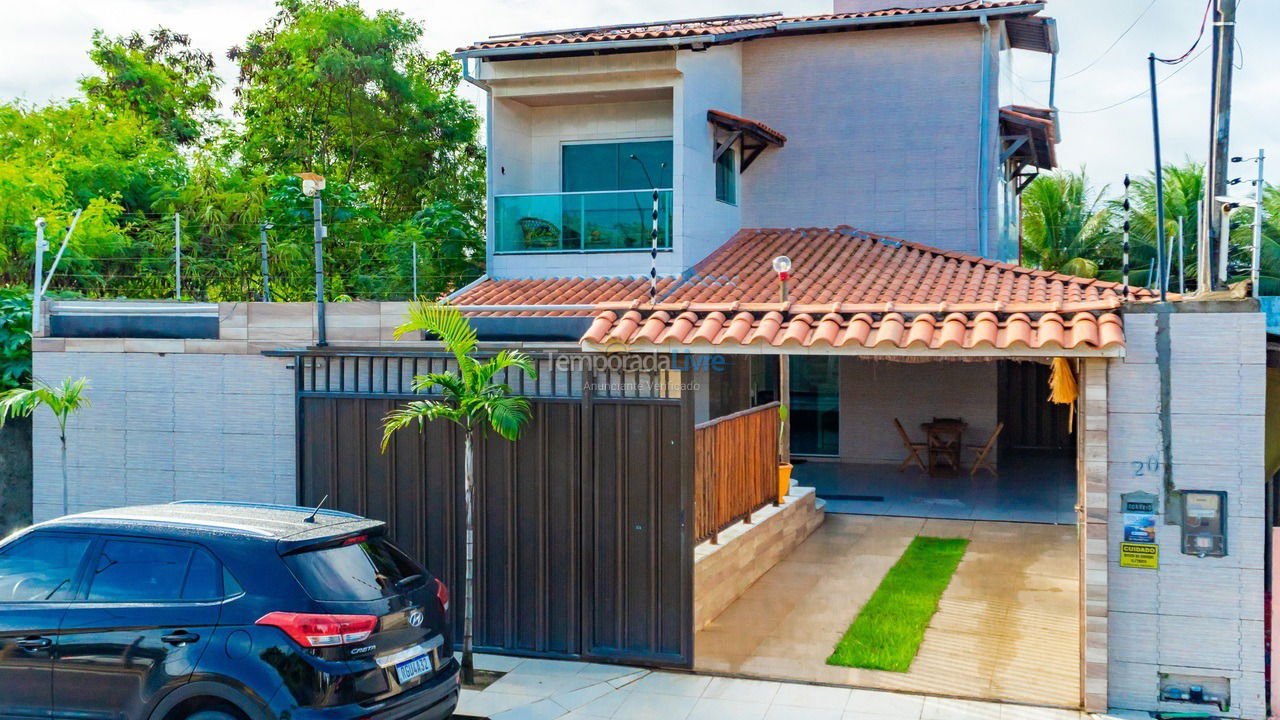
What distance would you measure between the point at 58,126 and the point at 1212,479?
26295 mm

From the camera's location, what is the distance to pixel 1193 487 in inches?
270

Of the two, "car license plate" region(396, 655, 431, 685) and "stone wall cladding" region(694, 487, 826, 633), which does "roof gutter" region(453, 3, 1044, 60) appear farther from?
"car license plate" region(396, 655, 431, 685)

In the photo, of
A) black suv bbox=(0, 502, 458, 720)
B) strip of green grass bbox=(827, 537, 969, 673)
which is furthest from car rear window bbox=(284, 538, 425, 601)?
strip of green grass bbox=(827, 537, 969, 673)

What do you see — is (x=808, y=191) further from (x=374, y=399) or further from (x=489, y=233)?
(x=374, y=399)

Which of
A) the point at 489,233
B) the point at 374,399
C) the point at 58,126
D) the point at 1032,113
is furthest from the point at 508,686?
the point at 58,126

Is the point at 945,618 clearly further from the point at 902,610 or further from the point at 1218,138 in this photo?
the point at 1218,138

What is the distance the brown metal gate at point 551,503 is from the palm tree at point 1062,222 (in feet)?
70.4

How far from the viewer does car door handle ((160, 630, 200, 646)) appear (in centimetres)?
534

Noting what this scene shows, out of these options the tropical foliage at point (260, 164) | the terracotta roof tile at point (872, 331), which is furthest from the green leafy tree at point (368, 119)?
the terracotta roof tile at point (872, 331)

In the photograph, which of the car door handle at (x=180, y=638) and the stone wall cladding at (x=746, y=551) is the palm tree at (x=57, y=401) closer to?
the car door handle at (x=180, y=638)

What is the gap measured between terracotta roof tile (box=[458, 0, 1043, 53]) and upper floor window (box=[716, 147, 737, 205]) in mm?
1761

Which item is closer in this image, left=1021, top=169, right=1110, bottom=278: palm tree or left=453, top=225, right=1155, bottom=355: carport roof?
left=453, top=225, right=1155, bottom=355: carport roof

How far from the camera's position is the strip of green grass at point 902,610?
320 inches

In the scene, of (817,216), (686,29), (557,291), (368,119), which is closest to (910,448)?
(817,216)
